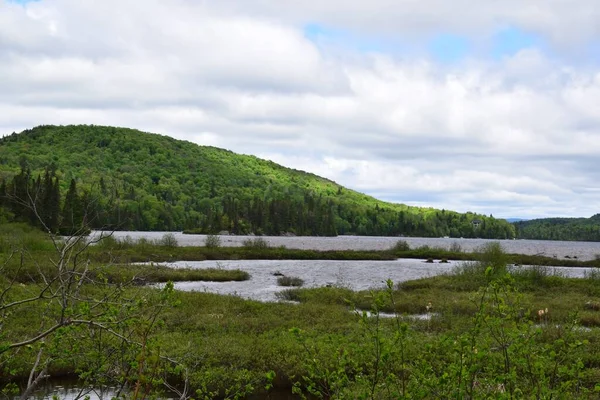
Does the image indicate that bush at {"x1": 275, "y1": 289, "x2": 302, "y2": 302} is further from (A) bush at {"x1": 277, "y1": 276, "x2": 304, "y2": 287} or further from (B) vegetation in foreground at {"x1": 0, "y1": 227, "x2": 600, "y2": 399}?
(A) bush at {"x1": 277, "y1": 276, "x2": 304, "y2": 287}

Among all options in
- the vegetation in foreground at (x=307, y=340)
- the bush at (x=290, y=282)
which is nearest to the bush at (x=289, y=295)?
the vegetation in foreground at (x=307, y=340)

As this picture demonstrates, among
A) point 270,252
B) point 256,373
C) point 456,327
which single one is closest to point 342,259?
point 270,252

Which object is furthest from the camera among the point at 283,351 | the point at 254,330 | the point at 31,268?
Result: the point at 31,268

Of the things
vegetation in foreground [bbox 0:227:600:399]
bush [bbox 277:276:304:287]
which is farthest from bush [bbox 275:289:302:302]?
bush [bbox 277:276:304:287]

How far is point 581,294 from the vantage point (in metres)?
36.0

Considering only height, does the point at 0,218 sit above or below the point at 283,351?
above

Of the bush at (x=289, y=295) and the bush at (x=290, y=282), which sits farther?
the bush at (x=290, y=282)

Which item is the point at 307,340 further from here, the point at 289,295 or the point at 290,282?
the point at 290,282

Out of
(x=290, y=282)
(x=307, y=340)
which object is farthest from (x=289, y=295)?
(x=307, y=340)

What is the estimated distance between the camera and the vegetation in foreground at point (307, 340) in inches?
231

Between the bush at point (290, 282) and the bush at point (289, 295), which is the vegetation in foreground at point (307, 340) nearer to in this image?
the bush at point (289, 295)

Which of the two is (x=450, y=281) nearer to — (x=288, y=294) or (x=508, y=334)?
(x=288, y=294)

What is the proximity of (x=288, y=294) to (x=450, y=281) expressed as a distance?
14888 mm

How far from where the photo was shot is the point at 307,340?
8.46 m
